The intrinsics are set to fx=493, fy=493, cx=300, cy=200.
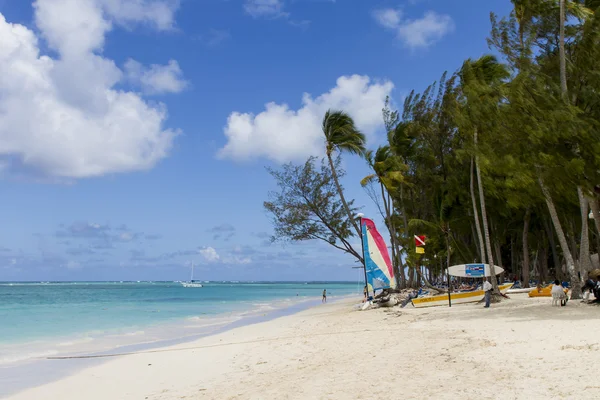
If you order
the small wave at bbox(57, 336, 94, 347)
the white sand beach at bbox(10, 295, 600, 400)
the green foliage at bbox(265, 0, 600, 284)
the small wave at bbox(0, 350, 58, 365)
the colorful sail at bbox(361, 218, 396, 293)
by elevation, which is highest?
the green foliage at bbox(265, 0, 600, 284)

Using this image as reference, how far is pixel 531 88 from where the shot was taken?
13.7 m

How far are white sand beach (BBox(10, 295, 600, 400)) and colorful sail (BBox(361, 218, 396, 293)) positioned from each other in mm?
7723

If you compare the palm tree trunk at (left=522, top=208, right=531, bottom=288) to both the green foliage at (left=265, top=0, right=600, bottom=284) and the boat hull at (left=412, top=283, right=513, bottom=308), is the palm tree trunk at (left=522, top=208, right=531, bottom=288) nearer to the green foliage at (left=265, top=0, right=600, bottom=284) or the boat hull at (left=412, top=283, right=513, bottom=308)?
the green foliage at (left=265, top=0, right=600, bottom=284)

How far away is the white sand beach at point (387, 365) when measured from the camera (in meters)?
5.82

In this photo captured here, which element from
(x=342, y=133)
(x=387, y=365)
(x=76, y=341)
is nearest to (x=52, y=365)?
(x=76, y=341)

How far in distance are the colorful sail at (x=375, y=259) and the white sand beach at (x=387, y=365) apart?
25.3 ft

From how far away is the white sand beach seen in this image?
19.1 ft

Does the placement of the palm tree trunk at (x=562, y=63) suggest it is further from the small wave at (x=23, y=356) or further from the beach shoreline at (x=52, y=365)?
the small wave at (x=23, y=356)

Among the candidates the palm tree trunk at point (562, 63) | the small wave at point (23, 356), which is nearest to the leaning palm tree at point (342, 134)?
the palm tree trunk at point (562, 63)

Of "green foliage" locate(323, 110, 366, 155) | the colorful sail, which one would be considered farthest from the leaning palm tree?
the colorful sail

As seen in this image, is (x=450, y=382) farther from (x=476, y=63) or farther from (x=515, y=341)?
(x=476, y=63)

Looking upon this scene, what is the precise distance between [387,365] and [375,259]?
13.5m

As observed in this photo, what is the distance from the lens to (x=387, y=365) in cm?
739

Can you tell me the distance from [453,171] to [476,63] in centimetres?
782
